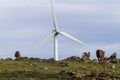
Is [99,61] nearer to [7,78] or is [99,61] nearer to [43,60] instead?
[43,60]

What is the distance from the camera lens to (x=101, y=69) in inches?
3484

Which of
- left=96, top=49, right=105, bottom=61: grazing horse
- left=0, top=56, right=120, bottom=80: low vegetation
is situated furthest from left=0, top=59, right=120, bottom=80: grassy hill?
left=96, top=49, right=105, bottom=61: grazing horse

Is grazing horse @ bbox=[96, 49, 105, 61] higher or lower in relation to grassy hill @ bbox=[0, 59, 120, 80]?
higher

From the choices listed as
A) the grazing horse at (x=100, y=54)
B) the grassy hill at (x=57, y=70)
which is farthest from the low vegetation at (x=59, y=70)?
the grazing horse at (x=100, y=54)

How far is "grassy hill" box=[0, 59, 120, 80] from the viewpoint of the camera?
7756 cm

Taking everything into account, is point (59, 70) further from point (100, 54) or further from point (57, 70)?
point (100, 54)

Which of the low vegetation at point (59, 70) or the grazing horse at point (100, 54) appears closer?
the low vegetation at point (59, 70)

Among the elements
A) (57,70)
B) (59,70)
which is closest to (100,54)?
(59,70)

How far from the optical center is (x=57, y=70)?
8500cm

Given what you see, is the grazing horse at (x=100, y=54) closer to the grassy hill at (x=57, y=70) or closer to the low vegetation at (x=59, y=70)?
the low vegetation at (x=59, y=70)

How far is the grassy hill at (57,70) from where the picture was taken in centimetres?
7756

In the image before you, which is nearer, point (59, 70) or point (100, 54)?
point (59, 70)

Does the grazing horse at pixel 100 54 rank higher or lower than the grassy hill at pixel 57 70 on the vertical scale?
higher

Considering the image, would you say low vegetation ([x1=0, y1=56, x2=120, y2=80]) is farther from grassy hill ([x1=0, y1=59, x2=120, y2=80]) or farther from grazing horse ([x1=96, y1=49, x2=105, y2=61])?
grazing horse ([x1=96, y1=49, x2=105, y2=61])
